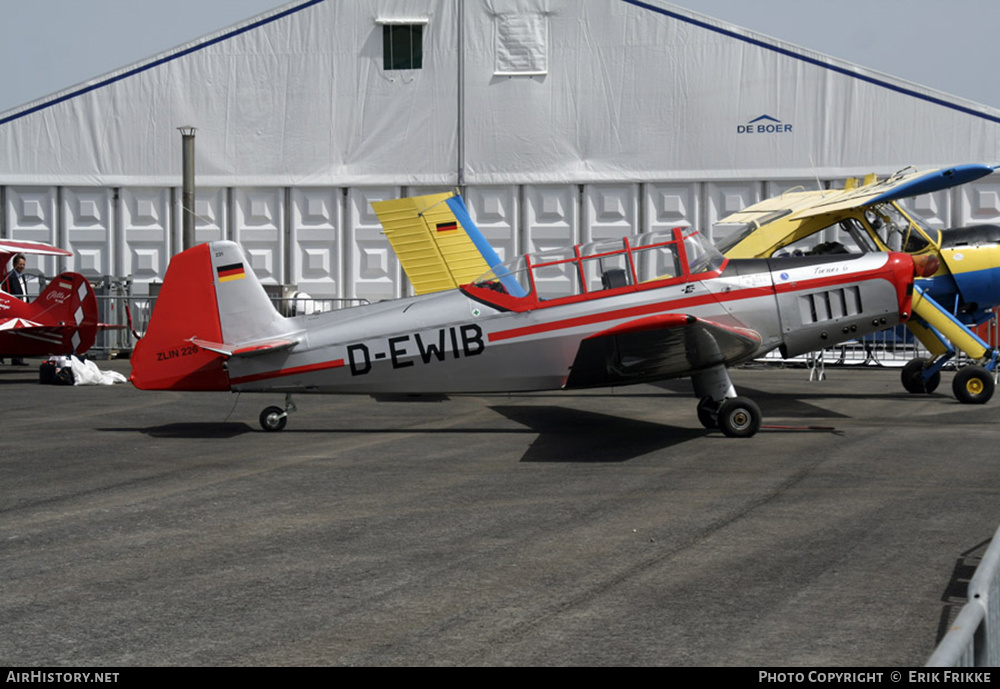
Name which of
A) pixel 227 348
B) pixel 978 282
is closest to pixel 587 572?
pixel 227 348

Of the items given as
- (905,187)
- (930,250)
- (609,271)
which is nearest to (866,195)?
(905,187)

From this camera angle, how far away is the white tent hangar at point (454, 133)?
22016mm

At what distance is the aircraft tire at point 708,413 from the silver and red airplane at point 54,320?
1020 cm

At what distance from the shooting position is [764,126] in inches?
871

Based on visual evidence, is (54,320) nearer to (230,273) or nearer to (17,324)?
(17,324)

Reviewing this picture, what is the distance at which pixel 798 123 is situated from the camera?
2205cm

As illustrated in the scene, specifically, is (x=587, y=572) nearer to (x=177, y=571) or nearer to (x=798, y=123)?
(x=177, y=571)

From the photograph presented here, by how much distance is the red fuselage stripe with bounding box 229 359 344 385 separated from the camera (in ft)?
35.6

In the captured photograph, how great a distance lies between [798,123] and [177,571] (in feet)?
62.9

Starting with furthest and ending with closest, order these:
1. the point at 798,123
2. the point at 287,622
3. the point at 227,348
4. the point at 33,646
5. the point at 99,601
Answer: the point at 798,123
the point at 227,348
the point at 99,601
the point at 287,622
the point at 33,646

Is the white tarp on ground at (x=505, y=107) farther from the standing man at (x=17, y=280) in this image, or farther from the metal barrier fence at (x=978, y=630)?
the metal barrier fence at (x=978, y=630)

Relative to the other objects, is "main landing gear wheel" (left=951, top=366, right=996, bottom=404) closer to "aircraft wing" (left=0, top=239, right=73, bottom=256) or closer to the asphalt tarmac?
the asphalt tarmac

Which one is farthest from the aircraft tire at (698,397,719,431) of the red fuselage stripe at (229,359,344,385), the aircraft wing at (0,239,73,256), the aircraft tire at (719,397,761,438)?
the aircraft wing at (0,239,73,256)

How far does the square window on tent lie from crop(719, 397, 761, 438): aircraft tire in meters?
14.4
